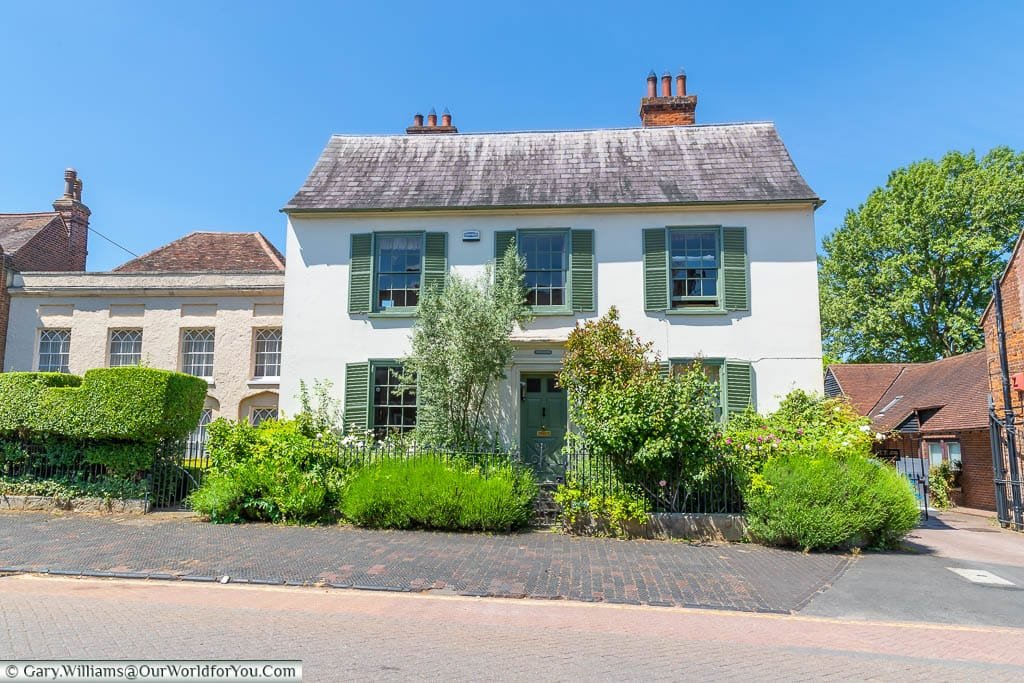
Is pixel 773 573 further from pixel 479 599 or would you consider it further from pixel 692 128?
pixel 692 128

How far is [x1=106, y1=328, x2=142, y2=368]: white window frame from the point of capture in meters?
17.8

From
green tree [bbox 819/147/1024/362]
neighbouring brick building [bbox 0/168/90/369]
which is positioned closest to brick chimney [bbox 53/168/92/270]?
neighbouring brick building [bbox 0/168/90/369]

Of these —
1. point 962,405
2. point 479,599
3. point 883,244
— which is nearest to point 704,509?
point 479,599

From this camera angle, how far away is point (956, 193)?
3027 centimetres

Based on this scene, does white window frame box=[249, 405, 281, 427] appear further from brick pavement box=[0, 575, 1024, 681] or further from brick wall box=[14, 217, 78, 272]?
brick pavement box=[0, 575, 1024, 681]

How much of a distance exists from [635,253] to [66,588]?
11.5 m

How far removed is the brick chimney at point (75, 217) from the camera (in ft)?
75.4

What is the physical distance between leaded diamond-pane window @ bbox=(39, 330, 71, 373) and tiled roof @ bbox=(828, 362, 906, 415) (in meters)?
28.6

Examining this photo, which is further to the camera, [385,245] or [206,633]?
[385,245]

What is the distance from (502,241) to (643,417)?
595 centimetres

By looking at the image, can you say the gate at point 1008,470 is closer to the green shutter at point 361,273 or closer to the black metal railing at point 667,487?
the black metal railing at point 667,487

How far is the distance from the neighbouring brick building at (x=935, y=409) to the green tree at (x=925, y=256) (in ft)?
12.7

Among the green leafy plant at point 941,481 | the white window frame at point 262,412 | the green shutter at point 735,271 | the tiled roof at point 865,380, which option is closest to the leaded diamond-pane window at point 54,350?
the white window frame at point 262,412

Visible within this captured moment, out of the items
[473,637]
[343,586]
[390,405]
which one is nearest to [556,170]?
[390,405]
